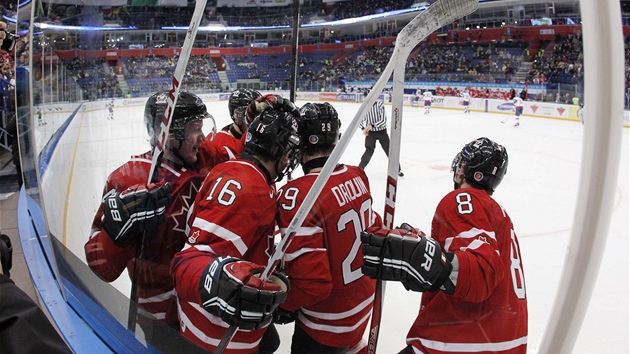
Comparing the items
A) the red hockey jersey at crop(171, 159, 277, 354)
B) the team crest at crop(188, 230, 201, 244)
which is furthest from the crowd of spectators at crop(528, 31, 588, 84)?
the team crest at crop(188, 230, 201, 244)

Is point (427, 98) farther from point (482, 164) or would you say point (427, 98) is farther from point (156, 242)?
point (156, 242)

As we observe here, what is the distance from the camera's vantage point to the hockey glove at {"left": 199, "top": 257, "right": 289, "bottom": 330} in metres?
0.87

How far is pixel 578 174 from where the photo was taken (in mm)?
400

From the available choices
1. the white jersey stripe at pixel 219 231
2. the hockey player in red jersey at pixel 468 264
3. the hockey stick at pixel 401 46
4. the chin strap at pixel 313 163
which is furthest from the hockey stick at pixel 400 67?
the white jersey stripe at pixel 219 231

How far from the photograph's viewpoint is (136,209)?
45.6 inches

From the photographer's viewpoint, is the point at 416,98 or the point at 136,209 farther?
the point at 136,209

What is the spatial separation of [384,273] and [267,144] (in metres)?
0.44

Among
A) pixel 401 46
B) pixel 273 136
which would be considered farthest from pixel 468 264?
pixel 273 136

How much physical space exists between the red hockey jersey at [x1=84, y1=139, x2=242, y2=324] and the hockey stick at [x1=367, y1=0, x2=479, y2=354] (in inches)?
21.1

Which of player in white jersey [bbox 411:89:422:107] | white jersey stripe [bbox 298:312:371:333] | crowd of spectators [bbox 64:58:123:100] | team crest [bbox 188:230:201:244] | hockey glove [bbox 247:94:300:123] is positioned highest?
crowd of spectators [bbox 64:58:123:100]

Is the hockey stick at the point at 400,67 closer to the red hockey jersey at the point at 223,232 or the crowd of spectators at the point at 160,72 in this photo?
the red hockey jersey at the point at 223,232

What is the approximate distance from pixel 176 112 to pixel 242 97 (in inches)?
12.2

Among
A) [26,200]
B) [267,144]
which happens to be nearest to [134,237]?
[267,144]

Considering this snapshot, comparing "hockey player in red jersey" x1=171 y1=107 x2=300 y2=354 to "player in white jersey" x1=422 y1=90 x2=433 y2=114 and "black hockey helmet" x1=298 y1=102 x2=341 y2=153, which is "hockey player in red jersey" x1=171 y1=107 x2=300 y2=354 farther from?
"player in white jersey" x1=422 y1=90 x2=433 y2=114
